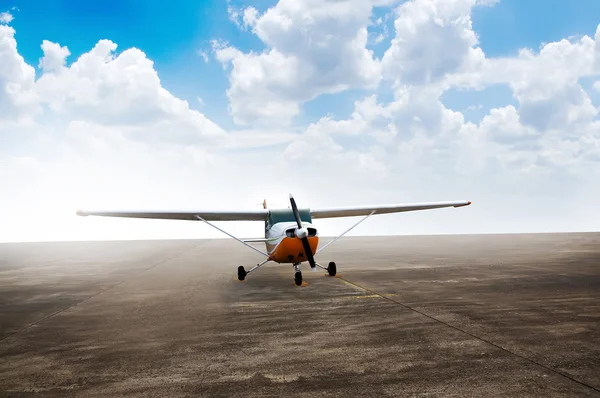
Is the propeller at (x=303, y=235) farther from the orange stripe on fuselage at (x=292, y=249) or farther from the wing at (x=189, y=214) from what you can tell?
the wing at (x=189, y=214)

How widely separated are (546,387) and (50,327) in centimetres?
871

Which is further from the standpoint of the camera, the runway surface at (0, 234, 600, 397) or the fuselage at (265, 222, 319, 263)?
the fuselage at (265, 222, 319, 263)

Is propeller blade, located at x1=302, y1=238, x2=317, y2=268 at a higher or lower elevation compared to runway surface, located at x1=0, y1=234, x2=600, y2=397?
higher

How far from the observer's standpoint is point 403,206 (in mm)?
18094

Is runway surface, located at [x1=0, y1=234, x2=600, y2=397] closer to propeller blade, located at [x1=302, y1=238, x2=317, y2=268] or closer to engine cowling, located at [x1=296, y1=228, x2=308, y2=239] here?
propeller blade, located at [x1=302, y1=238, x2=317, y2=268]

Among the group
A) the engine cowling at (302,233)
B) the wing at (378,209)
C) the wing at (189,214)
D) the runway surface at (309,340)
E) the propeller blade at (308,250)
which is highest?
the wing at (378,209)

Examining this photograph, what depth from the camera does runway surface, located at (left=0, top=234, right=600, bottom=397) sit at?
5.04 m

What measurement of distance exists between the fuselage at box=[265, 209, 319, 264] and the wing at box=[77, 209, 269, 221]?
796 millimetres

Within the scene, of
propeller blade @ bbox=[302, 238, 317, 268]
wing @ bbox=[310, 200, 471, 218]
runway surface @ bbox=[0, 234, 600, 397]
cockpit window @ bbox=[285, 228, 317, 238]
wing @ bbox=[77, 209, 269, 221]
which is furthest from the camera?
wing @ bbox=[310, 200, 471, 218]

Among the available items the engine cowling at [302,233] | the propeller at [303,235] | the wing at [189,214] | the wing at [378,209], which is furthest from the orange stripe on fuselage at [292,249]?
the wing at [378,209]

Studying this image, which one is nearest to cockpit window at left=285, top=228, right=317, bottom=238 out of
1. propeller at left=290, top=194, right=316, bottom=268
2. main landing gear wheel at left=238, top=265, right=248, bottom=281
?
propeller at left=290, top=194, right=316, bottom=268

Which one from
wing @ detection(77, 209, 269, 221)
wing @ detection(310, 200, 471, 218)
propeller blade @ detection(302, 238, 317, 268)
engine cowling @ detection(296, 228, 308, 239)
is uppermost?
wing @ detection(310, 200, 471, 218)

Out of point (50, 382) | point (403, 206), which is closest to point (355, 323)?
point (50, 382)

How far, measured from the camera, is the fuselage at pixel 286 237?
1293 cm
